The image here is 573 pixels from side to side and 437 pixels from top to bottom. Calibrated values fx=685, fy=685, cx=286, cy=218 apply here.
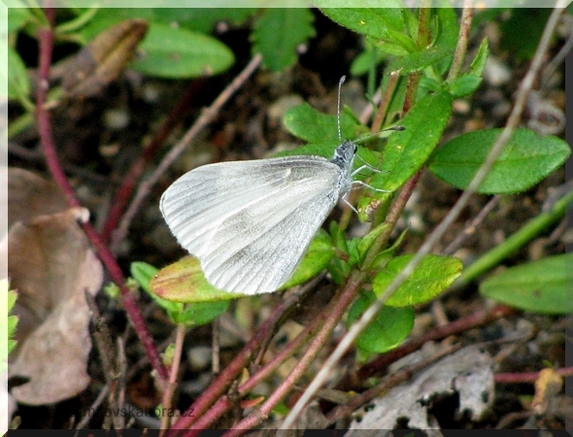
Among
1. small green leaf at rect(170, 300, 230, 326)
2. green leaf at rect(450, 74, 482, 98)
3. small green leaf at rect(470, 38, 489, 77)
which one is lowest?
small green leaf at rect(170, 300, 230, 326)

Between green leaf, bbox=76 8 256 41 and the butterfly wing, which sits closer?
the butterfly wing

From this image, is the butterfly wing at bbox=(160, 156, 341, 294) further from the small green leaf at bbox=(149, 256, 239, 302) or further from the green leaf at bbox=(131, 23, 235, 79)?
the green leaf at bbox=(131, 23, 235, 79)

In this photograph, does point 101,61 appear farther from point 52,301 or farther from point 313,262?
point 313,262

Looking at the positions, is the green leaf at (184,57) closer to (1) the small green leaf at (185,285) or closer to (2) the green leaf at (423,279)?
(1) the small green leaf at (185,285)

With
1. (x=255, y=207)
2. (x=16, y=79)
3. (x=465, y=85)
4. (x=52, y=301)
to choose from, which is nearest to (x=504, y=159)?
(x=465, y=85)

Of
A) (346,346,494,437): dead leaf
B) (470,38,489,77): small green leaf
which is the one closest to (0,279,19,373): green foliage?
(346,346,494,437): dead leaf

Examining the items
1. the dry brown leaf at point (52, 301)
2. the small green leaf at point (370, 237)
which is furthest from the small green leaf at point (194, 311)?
the small green leaf at point (370, 237)
